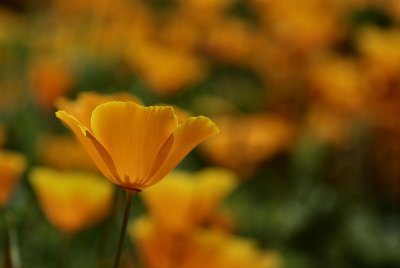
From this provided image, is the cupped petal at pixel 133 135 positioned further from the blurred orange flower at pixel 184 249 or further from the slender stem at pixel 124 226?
the blurred orange flower at pixel 184 249

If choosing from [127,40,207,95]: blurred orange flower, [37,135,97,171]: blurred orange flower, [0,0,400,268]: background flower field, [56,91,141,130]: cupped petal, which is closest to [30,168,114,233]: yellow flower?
[0,0,400,268]: background flower field

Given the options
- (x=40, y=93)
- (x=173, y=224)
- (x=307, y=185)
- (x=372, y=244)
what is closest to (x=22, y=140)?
(x=40, y=93)

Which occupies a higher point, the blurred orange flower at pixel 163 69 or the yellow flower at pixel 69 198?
the yellow flower at pixel 69 198

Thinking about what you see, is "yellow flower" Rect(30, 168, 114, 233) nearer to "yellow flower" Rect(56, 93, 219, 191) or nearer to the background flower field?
the background flower field

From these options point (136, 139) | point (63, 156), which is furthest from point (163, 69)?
point (136, 139)

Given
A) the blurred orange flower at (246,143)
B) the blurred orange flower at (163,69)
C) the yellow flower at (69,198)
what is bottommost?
the blurred orange flower at (246,143)

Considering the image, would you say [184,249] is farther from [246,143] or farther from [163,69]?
[163,69]

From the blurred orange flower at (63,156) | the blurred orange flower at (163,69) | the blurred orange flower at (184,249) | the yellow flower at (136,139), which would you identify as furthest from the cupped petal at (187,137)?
the blurred orange flower at (163,69)

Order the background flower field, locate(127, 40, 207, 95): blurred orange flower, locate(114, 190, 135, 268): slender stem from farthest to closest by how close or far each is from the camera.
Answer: locate(127, 40, 207, 95): blurred orange flower
the background flower field
locate(114, 190, 135, 268): slender stem

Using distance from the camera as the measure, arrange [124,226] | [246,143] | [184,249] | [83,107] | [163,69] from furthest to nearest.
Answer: [163,69]
[246,143]
[184,249]
[83,107]
[124,226]
